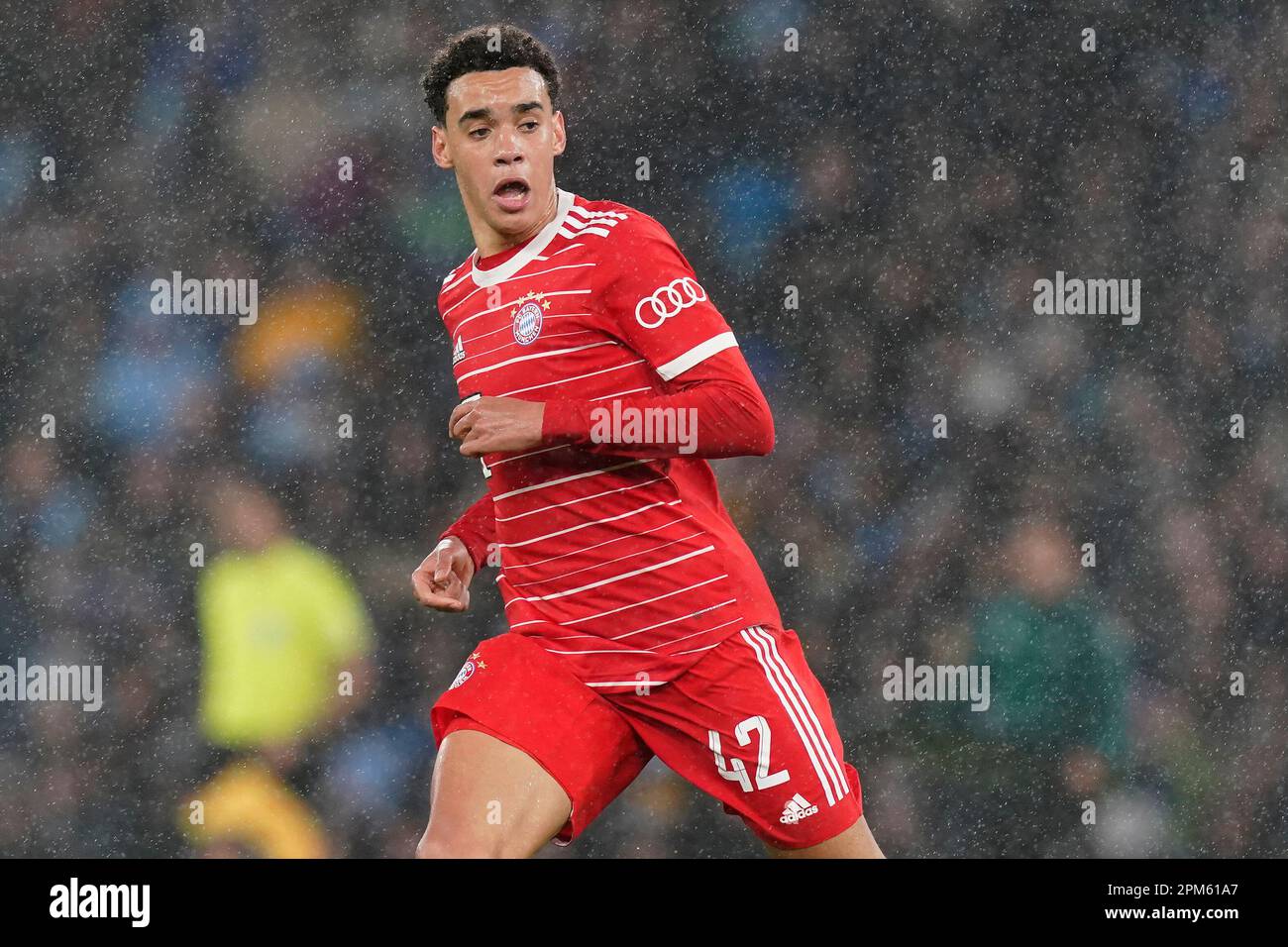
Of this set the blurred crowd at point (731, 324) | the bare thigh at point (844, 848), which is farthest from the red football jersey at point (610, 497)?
the blurred crowd at point (731, 324)

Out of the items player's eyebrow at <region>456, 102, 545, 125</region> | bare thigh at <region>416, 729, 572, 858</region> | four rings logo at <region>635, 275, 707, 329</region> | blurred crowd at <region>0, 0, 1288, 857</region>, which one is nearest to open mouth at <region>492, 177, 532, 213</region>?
player's eyebrow at <region>456, 102, 545, 125</region>

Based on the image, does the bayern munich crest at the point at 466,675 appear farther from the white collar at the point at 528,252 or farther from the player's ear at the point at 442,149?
the player's ear at the point at 442,149

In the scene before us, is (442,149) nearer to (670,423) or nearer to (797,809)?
(670,423)

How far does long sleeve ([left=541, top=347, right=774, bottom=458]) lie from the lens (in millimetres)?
2352

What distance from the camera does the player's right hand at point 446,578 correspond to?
2.55m

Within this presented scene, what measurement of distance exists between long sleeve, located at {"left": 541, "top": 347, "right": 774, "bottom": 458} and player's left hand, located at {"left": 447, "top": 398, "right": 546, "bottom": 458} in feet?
0.06

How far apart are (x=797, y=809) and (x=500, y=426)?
2.51 ft

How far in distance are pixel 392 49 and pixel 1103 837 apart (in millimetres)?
2696

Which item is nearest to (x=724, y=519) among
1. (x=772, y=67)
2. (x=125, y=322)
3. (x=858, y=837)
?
(x=858, y=837)

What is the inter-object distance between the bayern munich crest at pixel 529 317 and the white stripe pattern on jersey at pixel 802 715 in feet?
1.94

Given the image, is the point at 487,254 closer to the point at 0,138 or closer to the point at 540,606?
the point at 540,606

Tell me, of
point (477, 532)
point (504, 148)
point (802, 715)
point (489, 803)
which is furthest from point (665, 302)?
point (489, 803)

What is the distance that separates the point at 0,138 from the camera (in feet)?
12.8

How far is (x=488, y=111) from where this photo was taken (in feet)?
8.78
